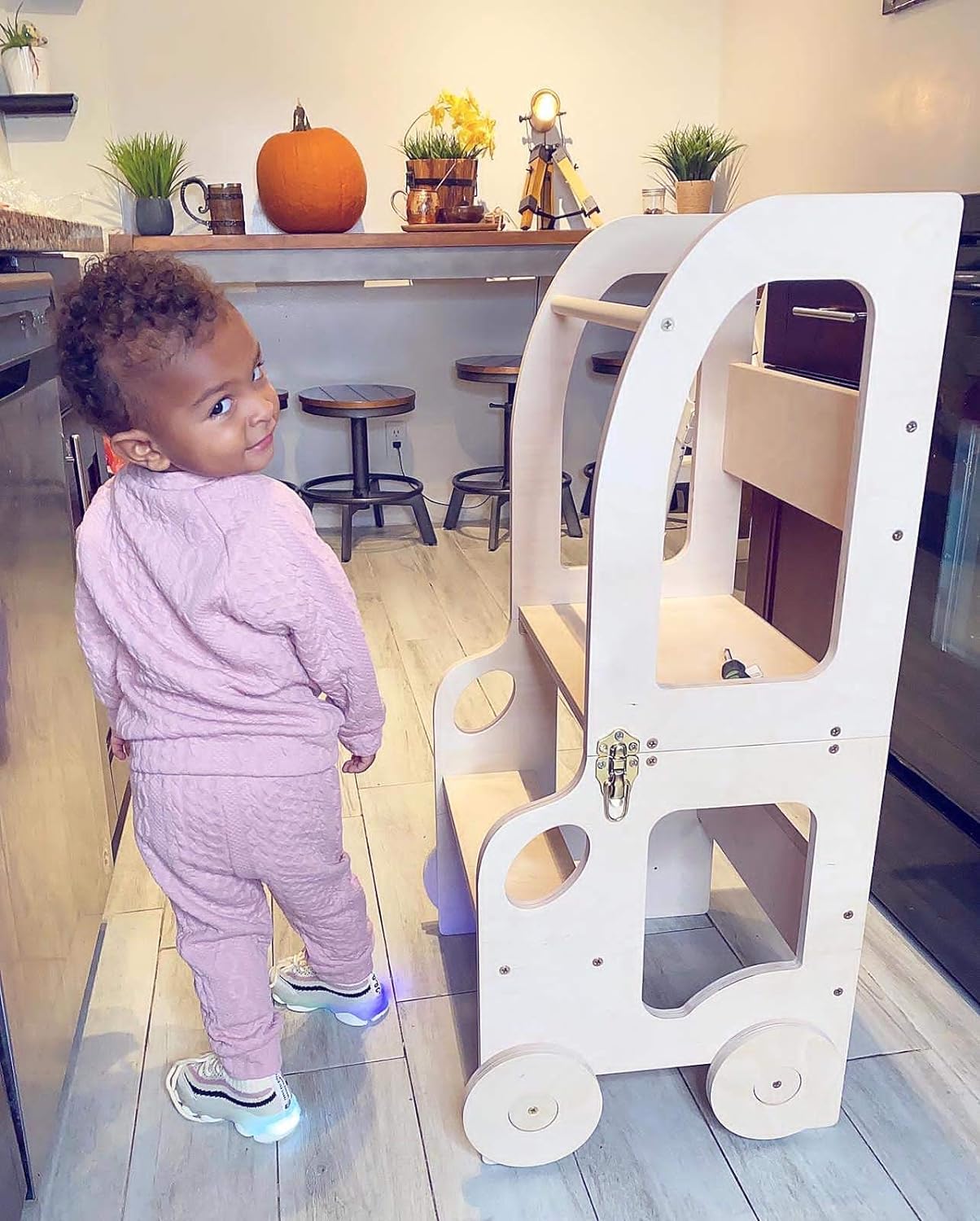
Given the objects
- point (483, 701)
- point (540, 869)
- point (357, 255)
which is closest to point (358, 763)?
point (540, 869)

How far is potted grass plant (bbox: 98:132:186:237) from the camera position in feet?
10.2

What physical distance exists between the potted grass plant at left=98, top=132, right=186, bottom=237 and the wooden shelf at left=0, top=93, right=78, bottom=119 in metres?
0.15

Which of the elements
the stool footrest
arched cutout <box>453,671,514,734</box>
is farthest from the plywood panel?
the stool footrest

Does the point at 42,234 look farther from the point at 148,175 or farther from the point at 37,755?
the point at 148,175

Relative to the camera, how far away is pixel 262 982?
1.13 metres

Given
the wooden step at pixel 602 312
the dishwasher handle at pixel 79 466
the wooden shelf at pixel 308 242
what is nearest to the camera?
the wooden step at pixel 602 312

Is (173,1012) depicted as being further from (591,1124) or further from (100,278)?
(100,278)

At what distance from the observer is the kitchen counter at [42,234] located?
1.06 m

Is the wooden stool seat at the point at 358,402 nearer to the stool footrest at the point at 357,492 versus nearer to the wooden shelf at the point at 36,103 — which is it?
the stool footrest at the point at 357,492

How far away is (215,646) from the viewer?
979 millimetres

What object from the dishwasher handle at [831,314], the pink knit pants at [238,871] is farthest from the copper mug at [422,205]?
the pink knit pants at [238,871]

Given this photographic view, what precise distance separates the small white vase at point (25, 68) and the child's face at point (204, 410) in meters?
2.66

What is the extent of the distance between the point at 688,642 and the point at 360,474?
8.01 feet

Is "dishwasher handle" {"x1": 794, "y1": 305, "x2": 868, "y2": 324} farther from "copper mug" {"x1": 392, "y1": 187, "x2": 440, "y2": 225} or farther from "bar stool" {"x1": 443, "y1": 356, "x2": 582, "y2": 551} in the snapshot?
"copper mug" {"x1": 392, "y1": 187, "x2": 440, "y2": 225}
